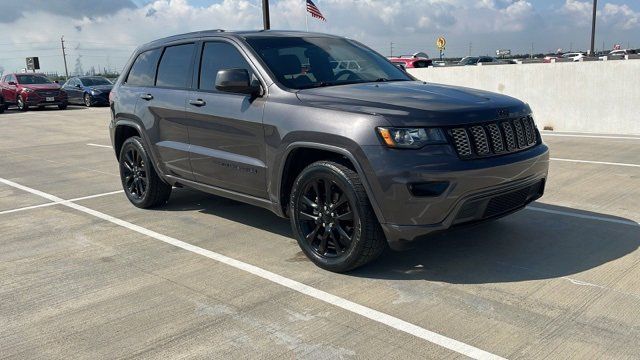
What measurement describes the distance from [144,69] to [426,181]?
3905 millimetres

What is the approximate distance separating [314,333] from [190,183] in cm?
274

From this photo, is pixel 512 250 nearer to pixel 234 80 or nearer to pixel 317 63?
pixel 317 63

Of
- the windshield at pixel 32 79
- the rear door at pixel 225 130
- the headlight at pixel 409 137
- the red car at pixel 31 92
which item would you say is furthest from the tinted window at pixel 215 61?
the windshield at pixel 32 79

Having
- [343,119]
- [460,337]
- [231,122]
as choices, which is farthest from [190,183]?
[460,337]

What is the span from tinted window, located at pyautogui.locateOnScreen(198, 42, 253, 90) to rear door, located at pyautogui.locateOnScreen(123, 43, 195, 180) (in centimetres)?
22

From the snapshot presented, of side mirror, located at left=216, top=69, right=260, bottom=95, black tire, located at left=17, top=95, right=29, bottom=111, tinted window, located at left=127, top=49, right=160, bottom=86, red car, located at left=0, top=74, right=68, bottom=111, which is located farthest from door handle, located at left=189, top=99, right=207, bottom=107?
black tire, located at left=17, top=95, right=29, bottom=111

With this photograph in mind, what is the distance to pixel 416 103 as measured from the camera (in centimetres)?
404

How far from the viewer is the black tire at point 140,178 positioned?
6309 mm

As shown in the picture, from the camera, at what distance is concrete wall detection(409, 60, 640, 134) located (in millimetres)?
11805

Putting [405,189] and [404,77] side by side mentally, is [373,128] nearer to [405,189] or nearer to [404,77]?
[405,189]

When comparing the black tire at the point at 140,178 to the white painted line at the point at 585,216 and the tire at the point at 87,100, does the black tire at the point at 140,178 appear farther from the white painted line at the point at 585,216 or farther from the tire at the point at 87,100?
the tire at the point at 87,100

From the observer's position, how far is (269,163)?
4.64 meters

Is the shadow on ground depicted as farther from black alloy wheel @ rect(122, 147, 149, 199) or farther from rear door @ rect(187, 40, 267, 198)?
black alloy wheel @ rect(122, 147, 149, 199)

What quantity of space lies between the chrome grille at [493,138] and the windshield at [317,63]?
1.29m
